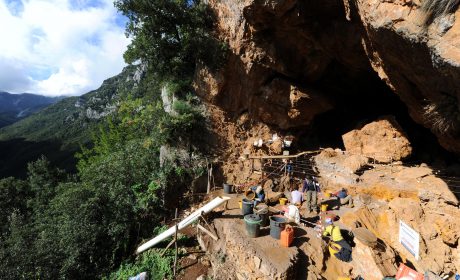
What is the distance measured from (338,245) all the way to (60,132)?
321 feet

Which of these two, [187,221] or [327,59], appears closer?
[187,221]

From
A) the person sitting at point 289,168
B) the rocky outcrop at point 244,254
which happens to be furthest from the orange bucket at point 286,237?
the person sitting at point 289,168

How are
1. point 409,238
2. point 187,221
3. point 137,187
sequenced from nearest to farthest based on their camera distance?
1. point 409,238
2. point 187,221
3. point 137,187

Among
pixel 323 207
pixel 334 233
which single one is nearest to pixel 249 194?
pixel 323 207

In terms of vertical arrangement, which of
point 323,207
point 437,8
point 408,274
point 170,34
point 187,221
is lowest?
point 408,274

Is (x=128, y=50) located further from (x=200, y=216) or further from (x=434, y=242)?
(x=434, y=242)

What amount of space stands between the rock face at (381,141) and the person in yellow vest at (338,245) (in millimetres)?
5759

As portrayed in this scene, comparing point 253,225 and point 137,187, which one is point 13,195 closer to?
point 137,187

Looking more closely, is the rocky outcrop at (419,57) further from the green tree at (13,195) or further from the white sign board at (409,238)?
the green tree at (13,195)

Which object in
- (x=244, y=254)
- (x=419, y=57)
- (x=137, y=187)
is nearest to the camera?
(x=419, y=57)

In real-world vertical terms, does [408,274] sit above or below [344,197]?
below

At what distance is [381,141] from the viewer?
515 inches

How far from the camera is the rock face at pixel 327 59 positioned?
6.75 m

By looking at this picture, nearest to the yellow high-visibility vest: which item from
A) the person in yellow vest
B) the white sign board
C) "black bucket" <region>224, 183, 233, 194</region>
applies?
the person in yellow vest
